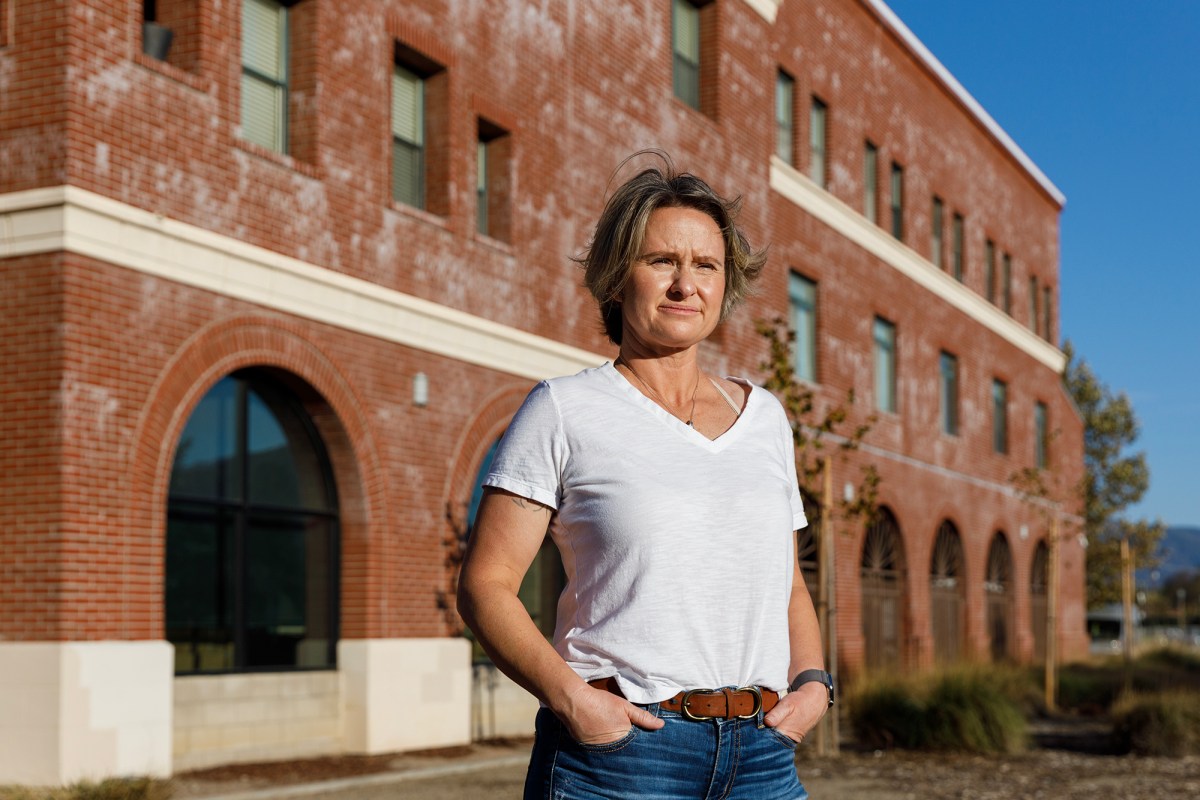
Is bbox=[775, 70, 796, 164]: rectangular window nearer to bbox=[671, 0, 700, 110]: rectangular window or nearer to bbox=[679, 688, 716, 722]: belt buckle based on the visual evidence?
bbox=[671, 0, 700, 110]: rectangular window

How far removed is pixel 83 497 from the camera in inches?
472

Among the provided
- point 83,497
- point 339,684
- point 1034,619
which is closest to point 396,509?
point 339,684

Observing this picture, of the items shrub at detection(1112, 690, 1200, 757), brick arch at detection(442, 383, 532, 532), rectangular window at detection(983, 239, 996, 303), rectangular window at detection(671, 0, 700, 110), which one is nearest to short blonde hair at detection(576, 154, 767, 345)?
brick arch at detection(442, 383, 532, 532)

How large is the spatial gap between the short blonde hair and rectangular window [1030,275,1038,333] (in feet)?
123

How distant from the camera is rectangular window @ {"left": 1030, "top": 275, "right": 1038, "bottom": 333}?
129 feet

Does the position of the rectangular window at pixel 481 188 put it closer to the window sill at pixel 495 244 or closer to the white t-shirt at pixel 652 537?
the window sill at pixel 495 244

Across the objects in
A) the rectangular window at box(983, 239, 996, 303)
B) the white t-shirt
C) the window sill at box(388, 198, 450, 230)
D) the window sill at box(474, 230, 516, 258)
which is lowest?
the white t-shirt

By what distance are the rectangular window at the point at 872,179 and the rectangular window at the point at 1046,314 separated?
12755 millimetres

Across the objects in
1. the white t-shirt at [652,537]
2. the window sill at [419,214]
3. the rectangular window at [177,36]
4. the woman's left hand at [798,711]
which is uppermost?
the rectangular window at [177,36]

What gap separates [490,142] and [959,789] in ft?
29.0

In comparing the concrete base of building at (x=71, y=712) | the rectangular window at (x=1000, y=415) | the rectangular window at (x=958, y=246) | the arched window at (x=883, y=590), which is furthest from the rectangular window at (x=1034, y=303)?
the concrete base of building at (x=71, y=712)

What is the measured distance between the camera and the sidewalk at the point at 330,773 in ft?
40.2

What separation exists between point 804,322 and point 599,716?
23.1 meters

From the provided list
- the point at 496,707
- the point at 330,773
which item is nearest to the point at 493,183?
the point at 496,707
